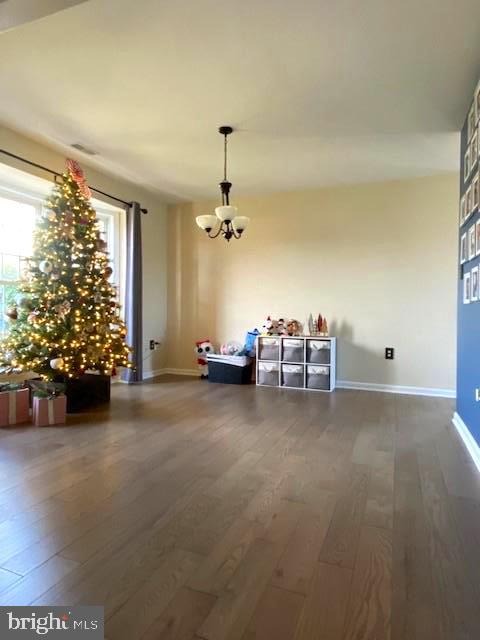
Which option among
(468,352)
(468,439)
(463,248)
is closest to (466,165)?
(463,248)

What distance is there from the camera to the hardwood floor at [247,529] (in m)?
1.25

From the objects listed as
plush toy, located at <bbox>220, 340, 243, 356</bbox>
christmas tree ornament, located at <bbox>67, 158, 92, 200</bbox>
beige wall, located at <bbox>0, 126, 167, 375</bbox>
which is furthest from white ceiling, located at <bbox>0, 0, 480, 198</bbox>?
plush toy, located at <bbox>220, 340, 243, 356</bbox>

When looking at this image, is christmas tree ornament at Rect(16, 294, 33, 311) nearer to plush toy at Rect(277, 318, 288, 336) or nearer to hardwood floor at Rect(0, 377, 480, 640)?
hardwood floor at Rect(0, 377, 480, 640)

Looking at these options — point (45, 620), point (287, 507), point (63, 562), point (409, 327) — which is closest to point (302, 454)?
point (287, 507)

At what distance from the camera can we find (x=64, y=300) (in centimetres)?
367

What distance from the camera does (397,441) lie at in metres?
2.89

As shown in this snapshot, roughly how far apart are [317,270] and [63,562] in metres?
4.30

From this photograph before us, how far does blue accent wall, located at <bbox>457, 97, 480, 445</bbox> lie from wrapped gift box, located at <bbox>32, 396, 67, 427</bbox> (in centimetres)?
320

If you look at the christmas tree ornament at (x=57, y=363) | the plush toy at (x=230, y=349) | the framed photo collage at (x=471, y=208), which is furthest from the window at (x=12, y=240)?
the framed photo collage at (x=471, y=208)

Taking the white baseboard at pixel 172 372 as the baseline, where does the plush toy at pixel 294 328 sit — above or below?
above

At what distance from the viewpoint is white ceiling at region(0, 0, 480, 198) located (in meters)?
2.15

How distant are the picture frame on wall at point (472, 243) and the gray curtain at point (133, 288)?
3.72m

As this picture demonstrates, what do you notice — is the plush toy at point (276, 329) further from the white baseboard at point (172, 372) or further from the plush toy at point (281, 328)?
the white baseboard at point (172, 372)

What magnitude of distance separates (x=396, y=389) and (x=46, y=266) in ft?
13.3
